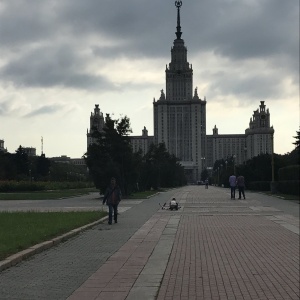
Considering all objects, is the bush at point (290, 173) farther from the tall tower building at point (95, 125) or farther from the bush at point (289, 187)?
the tall tower building at point (95, 125)

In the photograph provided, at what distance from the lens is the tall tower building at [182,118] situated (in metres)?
180

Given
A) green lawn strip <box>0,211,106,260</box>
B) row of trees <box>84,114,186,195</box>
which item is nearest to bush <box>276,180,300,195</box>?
row of trees <box>84,114,186,195</box>

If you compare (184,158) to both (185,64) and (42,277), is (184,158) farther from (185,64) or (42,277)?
(42,277)

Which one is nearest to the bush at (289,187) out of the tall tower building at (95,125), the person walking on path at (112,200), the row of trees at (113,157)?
the row of trees at (113,157)

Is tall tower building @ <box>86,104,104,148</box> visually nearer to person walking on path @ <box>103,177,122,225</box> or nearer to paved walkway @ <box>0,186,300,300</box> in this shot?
person walking on path @ <box>103,177,122,225</box>

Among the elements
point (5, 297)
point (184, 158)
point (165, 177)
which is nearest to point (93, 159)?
point (5, 297)

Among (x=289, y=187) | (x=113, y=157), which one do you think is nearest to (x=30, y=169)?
(x=113, y=157)

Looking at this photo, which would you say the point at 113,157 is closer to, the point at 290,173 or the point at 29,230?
the point at 290,173

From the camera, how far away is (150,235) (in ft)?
49.3

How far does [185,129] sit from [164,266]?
172 metres

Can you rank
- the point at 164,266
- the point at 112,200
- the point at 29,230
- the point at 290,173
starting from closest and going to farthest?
the point at 164,266, the point at 29,230, the point at 112,200, the point at 290,173

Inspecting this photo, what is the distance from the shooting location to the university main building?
180 metres

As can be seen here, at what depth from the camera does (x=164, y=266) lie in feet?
32.7

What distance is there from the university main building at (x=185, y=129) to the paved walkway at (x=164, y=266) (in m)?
154
